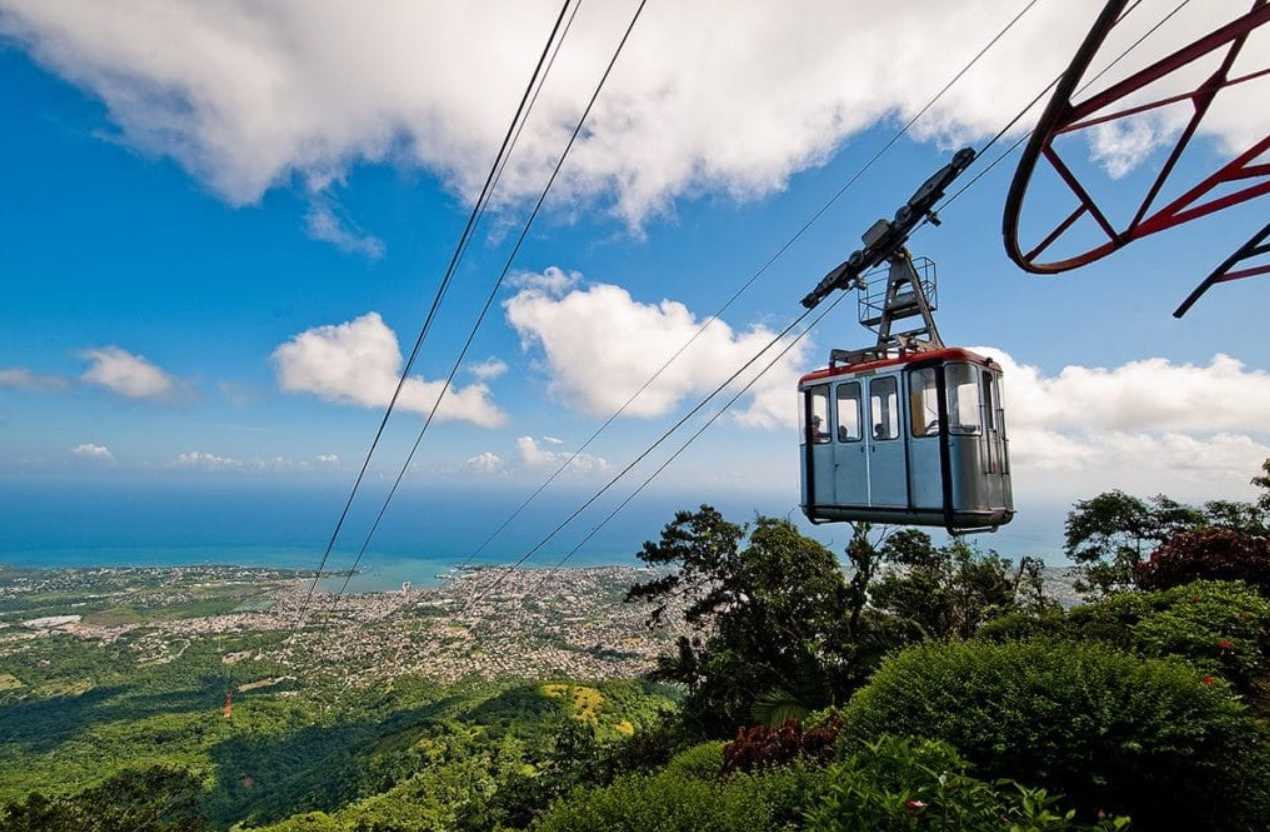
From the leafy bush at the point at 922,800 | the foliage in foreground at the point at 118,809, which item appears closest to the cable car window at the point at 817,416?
the leafy bush at the point at 922,800

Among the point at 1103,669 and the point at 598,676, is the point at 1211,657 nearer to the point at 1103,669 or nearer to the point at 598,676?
the point at 1103,669

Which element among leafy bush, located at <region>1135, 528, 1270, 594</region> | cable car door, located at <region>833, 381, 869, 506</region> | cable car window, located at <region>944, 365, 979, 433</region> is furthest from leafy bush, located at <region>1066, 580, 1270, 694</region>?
cable car door, located at <region>833, 381, 869, 506</region>

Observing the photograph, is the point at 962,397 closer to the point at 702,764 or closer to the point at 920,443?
the point at 920,443

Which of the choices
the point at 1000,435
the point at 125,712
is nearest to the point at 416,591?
the point at 125,712

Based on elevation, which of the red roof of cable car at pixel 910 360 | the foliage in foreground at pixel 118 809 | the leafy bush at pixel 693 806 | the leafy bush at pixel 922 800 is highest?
the red roof of cable car at pixel 910 360

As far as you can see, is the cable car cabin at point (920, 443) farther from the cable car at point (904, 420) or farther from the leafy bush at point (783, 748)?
the leafy bush at point (783, 748)

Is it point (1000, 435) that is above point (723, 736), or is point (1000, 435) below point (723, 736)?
above

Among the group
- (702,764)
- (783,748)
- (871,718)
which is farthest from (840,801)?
(702,764)
